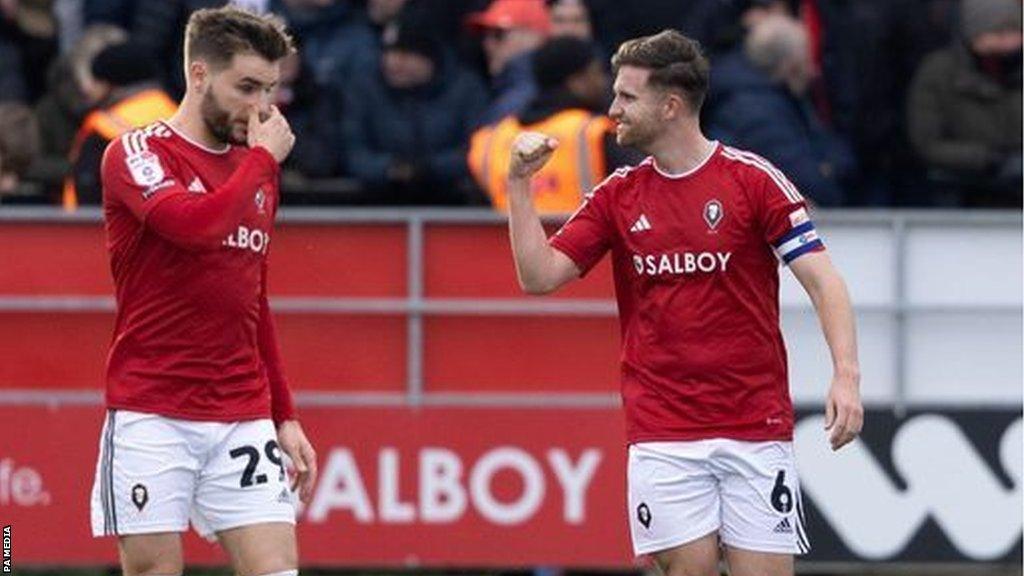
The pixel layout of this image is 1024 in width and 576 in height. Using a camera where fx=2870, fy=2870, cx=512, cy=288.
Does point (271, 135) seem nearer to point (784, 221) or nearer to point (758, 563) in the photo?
point (784, 221)

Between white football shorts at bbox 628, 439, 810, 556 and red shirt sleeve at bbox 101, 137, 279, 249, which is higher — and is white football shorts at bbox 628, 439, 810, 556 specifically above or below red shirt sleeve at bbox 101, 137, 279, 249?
below

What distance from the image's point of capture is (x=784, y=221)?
9.02m

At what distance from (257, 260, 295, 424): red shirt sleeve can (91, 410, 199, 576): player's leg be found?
1.39 feet

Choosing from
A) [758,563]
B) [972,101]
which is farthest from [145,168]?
[972,101]

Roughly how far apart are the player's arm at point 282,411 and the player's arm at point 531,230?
81cm

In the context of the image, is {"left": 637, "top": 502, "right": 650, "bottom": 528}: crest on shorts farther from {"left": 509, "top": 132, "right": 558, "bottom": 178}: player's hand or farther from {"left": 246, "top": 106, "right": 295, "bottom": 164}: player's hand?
{"left": 246, "top": 106, "right": 295, "bottom": 164}: player's hand

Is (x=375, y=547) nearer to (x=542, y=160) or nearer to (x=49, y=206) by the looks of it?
(x=49, y=206)

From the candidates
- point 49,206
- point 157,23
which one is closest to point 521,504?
point 49,206

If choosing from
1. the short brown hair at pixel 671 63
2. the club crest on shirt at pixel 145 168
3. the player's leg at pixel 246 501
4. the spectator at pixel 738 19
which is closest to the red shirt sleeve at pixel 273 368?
the player's leg at pixel 246 501

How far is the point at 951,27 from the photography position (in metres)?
14.0

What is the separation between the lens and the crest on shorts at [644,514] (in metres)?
9.16

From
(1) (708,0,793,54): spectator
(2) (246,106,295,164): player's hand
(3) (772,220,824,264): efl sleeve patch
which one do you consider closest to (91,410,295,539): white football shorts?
(2) (246,106,295,164): player's hand

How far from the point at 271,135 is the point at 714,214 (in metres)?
1.47

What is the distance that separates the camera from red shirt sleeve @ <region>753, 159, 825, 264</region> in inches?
355
